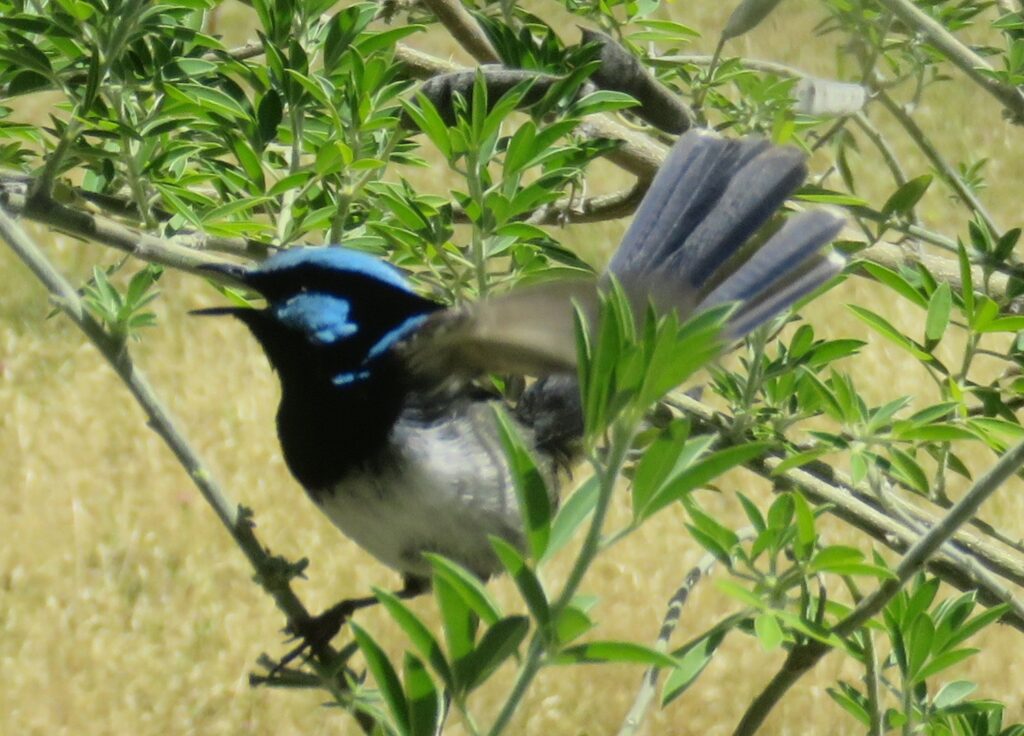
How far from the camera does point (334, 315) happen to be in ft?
5.65

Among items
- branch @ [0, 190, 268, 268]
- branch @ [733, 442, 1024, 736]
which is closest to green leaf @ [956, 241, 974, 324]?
branch @ [733, 442, 1024, 736]

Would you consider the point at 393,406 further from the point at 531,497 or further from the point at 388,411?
the point at 531,497

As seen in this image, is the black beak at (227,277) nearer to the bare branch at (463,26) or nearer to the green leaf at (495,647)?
the bare branch at (463,26)

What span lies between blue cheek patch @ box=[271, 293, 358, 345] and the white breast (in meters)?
0.14

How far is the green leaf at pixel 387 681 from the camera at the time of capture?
2.50 ft

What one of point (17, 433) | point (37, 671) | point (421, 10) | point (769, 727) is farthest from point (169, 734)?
point (421, 10)

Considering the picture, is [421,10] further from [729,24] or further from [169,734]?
[169,734]

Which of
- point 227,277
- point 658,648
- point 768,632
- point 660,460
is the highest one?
point 660,460

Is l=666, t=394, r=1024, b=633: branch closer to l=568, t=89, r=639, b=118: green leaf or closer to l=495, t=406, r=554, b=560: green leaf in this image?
l=568, t=89, r=639, b=118: green leaf

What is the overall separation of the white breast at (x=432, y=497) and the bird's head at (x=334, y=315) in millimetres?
111

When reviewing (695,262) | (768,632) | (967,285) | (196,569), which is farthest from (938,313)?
(196,569)

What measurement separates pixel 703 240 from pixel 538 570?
1.94 feet

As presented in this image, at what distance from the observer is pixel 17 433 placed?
14.9ft

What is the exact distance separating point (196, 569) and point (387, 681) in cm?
351
